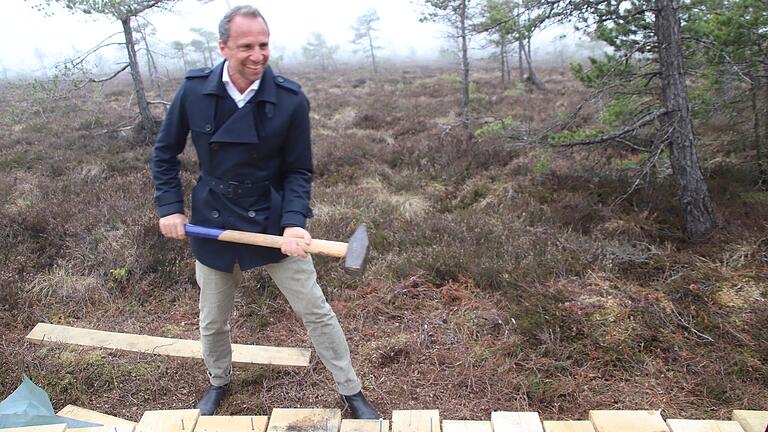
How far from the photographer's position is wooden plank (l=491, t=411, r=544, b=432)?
7.00ft

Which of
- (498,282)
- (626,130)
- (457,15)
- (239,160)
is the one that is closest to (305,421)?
(239,160)

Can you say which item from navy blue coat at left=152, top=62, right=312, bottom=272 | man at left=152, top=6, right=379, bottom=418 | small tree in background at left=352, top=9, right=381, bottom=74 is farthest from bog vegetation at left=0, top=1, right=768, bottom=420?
small tree in background at left=352, top=9, right=381, bottom=74

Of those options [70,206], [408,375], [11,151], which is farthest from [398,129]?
[408,375]

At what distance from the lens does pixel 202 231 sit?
2.33 metres

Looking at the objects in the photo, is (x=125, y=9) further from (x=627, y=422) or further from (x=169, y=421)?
(x=627, y=422)

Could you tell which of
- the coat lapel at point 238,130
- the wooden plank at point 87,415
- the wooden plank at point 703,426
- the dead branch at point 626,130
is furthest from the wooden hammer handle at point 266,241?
the dead branch at point 626,130

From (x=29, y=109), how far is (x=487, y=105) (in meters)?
11.7

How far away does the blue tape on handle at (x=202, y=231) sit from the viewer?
2.31 metres

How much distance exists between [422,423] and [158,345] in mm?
2144

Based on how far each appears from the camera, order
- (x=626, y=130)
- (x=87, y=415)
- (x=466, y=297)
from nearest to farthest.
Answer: (x=87, y=415)
(x=466, y=297)
(x=626, y=130)

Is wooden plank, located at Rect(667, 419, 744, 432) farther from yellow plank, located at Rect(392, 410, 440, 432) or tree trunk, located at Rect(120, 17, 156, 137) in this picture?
tree trunk, located at Rect(120, 17, 156, 137)

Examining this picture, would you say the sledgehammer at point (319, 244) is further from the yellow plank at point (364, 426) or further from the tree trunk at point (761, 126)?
the tree trunk at point (761, 126)

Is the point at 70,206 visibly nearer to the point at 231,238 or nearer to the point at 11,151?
the point at 231,238

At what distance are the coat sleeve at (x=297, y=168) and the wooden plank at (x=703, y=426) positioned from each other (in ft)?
6.29
